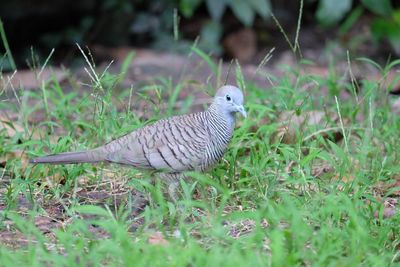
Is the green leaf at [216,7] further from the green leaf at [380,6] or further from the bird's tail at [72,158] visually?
the bird's tail at [72,158]

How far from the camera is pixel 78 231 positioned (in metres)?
3.88

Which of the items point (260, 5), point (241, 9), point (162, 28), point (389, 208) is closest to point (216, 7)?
point (241, 9)

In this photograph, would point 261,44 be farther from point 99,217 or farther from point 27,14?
point 99,217

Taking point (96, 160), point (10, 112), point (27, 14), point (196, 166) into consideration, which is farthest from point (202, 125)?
point (27, 14)

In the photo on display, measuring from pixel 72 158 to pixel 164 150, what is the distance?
1.57 ft

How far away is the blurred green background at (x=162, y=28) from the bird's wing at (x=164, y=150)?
4270mm

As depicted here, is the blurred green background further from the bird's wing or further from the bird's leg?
the bird's leg

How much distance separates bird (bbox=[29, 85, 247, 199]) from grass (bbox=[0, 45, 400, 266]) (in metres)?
0.13

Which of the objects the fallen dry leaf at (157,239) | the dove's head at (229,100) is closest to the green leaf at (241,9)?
the dove's head at (229,100)

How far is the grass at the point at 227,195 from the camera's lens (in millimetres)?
3559

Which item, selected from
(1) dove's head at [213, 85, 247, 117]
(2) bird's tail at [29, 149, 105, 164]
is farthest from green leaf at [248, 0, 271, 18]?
(2) bird's tail at [29, 149, 105, 164]

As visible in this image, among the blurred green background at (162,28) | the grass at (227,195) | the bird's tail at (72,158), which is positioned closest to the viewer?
the grass at (227,195)

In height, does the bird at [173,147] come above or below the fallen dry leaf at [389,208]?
above

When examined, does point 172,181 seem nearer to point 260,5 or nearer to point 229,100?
point 229,100
